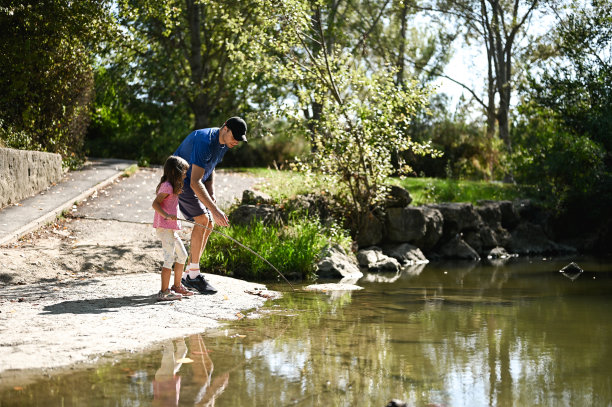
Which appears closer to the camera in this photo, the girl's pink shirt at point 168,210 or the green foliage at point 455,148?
the girl's pink shirt at point 168,210

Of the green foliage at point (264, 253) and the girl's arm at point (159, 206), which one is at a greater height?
the girl's arm at point (159, 206)

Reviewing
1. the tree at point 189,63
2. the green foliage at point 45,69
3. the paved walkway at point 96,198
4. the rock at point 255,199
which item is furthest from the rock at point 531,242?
the green foliage at point 45,69

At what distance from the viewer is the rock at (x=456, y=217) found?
16.4 metres

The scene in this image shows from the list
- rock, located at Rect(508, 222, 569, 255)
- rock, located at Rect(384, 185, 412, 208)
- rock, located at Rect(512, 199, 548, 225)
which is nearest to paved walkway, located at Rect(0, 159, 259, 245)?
rock, located at Rect(384, 185, 412, 208)

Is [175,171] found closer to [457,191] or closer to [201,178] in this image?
[201,178]

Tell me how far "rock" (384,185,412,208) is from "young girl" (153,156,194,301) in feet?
25.4

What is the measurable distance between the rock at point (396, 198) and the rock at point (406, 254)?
0.91 metres

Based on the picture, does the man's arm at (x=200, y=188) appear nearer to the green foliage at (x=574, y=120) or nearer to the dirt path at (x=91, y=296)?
the dirt path at (x=91, y=296)

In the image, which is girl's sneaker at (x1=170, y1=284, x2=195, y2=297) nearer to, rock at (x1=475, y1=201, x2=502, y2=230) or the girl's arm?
the girl's arm

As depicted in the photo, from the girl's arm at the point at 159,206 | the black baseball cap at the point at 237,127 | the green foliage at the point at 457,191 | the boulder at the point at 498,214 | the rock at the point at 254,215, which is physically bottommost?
the boulder at the point at 498,214

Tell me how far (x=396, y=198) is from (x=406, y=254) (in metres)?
1.25

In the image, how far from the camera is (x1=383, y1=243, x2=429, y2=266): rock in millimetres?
14570

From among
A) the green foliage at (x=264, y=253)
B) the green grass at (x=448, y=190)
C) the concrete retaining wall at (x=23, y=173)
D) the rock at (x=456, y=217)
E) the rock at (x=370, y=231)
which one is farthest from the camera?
the green grass at (x=448, y=190)

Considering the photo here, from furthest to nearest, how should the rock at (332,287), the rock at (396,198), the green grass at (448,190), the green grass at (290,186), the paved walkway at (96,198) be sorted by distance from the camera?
the green grass at (448,190) → the rock at (396,198) → the green grass at (290,186) → the paved walkway at (96,198) → the rock at (332,287)
